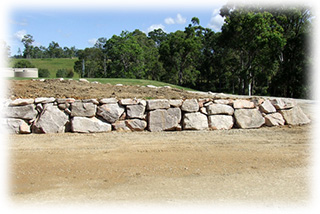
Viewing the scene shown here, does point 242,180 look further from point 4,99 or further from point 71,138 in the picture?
point 4,99

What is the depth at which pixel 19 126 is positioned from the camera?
6410 mm

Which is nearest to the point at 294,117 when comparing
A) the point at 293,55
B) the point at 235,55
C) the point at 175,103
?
the point at 175,103

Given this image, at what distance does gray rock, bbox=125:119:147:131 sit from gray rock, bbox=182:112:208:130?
1010 mm

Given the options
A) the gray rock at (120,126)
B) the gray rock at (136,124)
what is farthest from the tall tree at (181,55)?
the gray rock at (120,126)

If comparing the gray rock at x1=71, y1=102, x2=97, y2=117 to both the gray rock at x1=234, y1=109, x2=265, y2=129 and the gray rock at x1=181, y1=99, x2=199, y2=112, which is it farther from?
the gray rock at x1=234, y1=109, x2=265, y2=129

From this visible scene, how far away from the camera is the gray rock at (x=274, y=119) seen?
24.4 feet

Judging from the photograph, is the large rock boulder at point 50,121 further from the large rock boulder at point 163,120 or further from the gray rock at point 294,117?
the gray rock at point 294,117

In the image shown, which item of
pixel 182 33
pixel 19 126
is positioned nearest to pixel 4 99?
pixel 19 126

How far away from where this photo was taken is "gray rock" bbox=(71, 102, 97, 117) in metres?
6.62

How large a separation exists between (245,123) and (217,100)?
0.91 m

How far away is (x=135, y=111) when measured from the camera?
22.6 feet

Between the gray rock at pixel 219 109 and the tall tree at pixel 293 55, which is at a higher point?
the tall tree at pixel 293 55

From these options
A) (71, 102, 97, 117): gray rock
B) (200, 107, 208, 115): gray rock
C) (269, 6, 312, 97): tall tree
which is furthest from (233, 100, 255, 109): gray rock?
(269, 6, 312, 97): tall tree

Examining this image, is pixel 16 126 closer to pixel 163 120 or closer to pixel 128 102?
pixel 128 102
